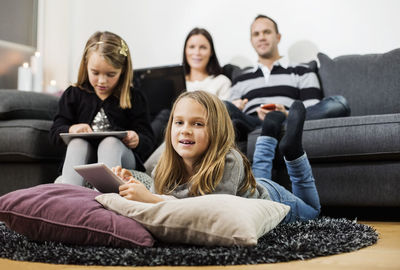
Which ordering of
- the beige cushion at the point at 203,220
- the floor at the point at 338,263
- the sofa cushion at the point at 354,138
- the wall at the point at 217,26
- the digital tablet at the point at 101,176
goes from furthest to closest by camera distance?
the wall at the point at 217,26 → the sofa cushion at the point at 354,138 → the digital tablet at the point at 101,176 → the beige cushion at the point at 203,220 → the floor at the point at 338,263

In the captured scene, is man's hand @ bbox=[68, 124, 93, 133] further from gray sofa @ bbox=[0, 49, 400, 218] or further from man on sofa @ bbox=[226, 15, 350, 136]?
man on sofa @ bbox=[226, 15, 350, 136]

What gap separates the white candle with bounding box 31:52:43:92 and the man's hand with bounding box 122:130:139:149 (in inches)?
75.2

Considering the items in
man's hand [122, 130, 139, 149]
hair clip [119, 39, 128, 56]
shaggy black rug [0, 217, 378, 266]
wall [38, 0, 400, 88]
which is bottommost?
shaggy black rug [0, 217, 378, 266]

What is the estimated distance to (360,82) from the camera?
250 cm

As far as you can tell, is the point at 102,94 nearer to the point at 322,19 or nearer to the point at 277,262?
the point at 277,262

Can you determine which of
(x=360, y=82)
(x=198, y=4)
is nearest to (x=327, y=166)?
(x=360, y=82)

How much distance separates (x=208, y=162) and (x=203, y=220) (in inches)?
12.7

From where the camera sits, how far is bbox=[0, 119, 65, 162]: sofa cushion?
6.97ft

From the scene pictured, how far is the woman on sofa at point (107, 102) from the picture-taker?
1.91m

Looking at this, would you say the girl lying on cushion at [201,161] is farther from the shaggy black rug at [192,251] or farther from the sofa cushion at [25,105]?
the sofa cushion at [25,105]

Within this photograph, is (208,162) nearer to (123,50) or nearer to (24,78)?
(123,50)

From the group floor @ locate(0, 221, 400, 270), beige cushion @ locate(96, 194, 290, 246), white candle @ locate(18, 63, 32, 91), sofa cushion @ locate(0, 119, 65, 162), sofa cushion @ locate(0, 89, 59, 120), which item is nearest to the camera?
floor @ locate(0, 221, 400, 270)

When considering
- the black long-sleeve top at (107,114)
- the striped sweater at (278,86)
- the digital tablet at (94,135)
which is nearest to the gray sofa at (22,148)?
the black long-sleeve top at (107,114)

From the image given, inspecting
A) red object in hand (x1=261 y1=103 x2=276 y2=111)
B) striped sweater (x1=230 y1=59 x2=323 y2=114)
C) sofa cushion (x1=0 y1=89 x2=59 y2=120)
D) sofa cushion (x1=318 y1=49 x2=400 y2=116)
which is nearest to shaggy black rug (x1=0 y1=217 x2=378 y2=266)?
red object in hand (x1=261 y1=103 x2=276 y2=111)
